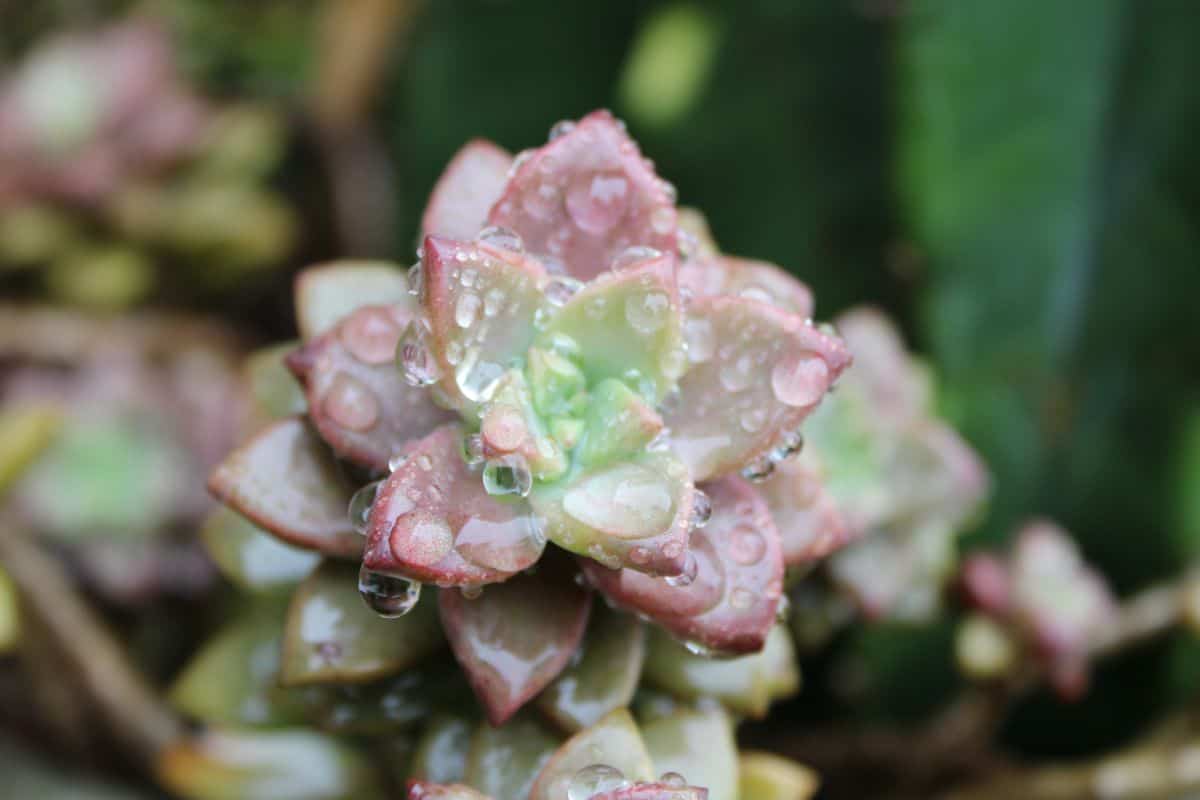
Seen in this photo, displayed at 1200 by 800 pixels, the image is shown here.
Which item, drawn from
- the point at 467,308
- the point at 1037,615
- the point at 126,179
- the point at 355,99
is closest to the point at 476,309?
the point at 467,308

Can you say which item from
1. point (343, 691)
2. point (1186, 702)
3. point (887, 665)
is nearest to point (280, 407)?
point (343, 691)

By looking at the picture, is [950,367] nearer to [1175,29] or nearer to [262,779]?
[1175,29]

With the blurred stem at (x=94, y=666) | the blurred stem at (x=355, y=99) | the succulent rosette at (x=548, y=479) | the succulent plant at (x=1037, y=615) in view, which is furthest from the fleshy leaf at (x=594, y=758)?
the blurred stem at (x=355, y=99)

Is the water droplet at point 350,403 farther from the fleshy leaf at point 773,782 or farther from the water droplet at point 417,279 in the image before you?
the fleshy leaf at point 773,782

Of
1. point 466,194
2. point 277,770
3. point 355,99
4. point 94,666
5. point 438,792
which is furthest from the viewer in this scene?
point 355,99

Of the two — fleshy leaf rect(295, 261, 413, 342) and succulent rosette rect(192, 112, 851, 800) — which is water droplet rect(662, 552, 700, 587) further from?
fleshy leaf rect(295, 261, 413, 342)

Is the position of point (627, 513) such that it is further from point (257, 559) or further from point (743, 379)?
point (257, 559)
